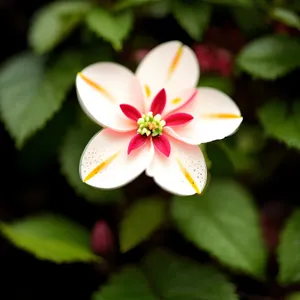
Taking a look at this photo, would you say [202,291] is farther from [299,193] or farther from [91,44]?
[91,44]

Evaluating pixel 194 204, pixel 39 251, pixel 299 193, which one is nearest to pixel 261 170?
pixel 299 193

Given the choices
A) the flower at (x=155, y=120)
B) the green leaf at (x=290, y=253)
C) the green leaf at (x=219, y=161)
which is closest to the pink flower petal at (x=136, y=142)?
the flower at (x=155, y=120)

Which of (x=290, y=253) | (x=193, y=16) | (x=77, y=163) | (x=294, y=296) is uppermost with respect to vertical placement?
(x=193, y=16)

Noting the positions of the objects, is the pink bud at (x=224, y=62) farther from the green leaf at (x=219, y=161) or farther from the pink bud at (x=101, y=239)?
the pink bud at (x=101, y=239)

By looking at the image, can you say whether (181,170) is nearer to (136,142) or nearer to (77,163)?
(136,142)

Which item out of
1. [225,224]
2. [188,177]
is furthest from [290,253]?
[188,177]

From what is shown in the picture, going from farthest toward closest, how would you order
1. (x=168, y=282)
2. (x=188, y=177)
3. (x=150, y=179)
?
(x=150, y=179) < (x=168, y=282) < (x=188, y=177)

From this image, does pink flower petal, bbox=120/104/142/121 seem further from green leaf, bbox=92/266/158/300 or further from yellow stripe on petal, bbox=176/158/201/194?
green leaf, bbox=92/266/158/300
